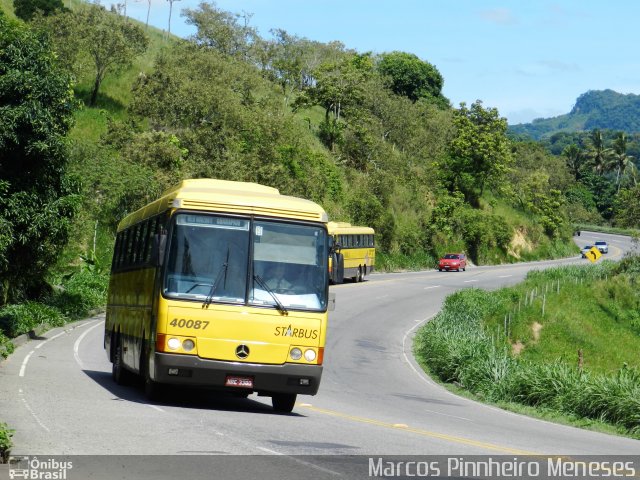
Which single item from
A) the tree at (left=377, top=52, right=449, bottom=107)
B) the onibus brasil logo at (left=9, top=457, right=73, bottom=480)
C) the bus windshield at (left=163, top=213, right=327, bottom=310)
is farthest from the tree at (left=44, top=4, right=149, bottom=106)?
the tree at (left=377, top=52, right=449, bottom=107)

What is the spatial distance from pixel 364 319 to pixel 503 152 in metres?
50.6

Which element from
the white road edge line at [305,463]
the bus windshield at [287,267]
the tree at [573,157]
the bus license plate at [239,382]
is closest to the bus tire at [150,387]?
the bus license plate at [239,382]

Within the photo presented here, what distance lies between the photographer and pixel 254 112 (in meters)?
60.7

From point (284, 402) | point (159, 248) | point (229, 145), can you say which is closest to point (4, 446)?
point (159, 248)

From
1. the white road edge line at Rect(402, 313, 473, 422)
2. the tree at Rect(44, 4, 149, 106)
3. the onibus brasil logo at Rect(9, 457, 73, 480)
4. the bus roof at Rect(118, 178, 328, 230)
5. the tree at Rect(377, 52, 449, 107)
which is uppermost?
the tree at Rect(377, 52, 449, 107)

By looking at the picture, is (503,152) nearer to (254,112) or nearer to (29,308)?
(254,112)

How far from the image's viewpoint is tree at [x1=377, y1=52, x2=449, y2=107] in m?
128

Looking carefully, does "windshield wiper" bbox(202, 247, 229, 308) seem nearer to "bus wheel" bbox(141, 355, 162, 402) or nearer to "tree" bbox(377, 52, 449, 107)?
"bus wheel" bbox(141, 355, 162, 402)

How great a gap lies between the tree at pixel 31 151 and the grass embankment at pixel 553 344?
40.4 ft

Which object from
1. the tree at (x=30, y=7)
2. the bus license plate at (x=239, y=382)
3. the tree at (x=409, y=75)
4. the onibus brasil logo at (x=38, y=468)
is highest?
the tree at (x=409, y=75)

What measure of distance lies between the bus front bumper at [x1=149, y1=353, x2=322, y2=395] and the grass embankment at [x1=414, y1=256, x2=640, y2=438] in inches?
318

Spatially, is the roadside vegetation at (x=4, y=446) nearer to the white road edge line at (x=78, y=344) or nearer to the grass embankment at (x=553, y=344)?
the white road edge line at (x=78, y=344)

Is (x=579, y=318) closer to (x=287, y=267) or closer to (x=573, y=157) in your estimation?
(x=287, y=267)

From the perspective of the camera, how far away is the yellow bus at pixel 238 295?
1430 cm
